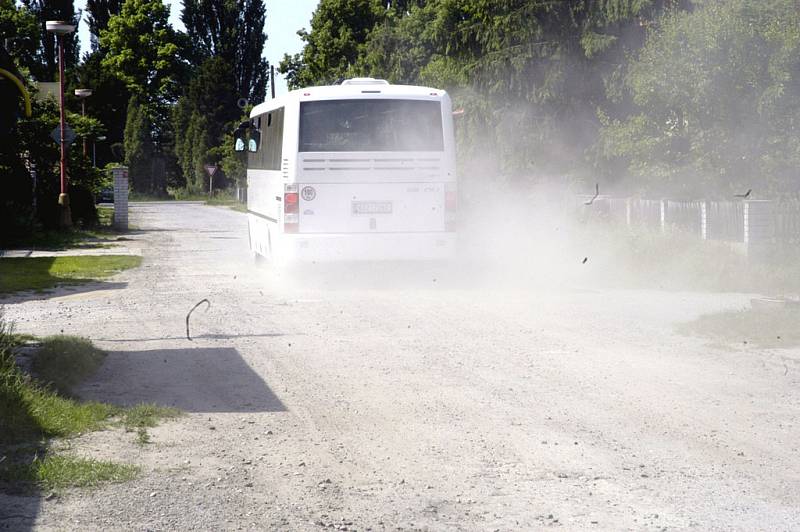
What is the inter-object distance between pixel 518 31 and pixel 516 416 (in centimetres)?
2729

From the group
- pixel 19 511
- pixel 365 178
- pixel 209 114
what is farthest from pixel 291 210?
pixel 209 114

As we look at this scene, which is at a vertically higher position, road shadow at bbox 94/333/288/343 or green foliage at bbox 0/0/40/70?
green foliage at bbox 0/0/40/70

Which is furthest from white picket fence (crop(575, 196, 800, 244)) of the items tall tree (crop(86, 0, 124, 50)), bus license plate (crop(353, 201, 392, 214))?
tall tree (crop(86, 0, 124, 50))

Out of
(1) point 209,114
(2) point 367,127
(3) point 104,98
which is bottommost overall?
(2) point 367,127

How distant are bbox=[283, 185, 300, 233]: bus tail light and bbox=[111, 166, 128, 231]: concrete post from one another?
2107cm

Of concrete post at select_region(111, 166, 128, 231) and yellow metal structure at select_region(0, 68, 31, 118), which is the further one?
concrete post at select_region(111, 166, 128, 231)

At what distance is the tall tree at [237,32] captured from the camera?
101 meters

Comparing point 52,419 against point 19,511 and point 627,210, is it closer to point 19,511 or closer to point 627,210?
point 19,511

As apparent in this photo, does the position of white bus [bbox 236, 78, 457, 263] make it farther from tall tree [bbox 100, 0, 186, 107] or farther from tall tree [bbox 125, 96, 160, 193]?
tall tree [bbox 100, 0, 186, 107]

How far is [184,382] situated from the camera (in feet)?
32.0

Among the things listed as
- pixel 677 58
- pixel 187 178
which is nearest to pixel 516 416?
pixel 677 58

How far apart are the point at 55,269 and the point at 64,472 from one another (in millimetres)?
15803

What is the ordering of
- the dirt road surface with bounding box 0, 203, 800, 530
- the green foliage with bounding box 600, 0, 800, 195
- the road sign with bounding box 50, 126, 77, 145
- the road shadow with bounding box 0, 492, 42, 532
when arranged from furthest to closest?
the road sign with bounding box 50, 126, 77, 145, the green foliage with bounding box 600, 0, 800, 195, the dirt road surface with bounding box 0, 203, 800, 530, the road shadow with bounding box 0, 492, 42, 532

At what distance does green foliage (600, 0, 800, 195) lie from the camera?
21.5m
